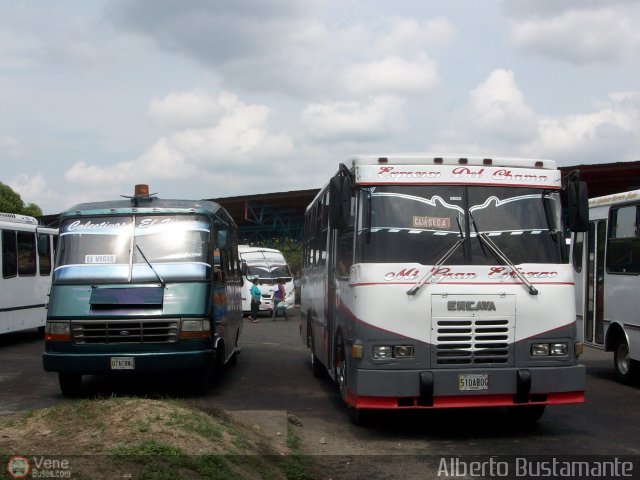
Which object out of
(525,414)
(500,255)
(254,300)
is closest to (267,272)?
(254,300)

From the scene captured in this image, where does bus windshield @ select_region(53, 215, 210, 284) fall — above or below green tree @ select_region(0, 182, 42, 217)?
below

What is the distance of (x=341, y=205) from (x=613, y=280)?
6.62 meters

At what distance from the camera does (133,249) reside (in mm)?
12008

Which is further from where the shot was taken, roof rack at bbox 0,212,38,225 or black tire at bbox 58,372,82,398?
roof rack at bbox 0,212,38,225

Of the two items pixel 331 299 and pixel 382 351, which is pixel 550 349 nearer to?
pixel 382 351

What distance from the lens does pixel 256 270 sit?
35.2m

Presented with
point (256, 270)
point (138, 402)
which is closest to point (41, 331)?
point (256, 270)

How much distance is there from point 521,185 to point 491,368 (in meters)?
2.12

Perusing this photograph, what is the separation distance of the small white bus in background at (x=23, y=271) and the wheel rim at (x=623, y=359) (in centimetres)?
1337

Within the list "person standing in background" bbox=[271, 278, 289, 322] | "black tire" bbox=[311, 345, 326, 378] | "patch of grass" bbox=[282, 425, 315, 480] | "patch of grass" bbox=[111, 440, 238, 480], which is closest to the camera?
"patch of grass" bbox=[111, 440, 238, 480]

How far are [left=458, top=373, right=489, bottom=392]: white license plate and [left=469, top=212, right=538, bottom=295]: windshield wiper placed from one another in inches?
42.6

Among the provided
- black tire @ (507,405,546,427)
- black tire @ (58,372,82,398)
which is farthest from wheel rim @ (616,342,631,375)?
black tire @ (58,372,82,398)

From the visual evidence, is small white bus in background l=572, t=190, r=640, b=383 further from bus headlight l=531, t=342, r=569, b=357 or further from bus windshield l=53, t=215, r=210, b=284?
bus windshield l=53, t=215, r=210, b=284

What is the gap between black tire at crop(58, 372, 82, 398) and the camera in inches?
471
